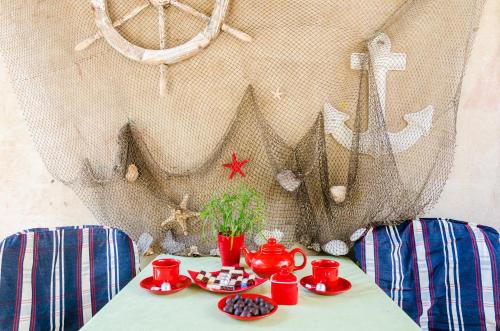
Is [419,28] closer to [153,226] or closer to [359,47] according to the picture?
[359,47]

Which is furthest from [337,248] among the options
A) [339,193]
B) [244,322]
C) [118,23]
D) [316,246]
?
[118,23]

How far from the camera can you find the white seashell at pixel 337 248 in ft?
6.98

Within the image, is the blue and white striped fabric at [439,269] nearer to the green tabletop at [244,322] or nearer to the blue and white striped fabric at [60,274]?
the green tabletop at [244,322]

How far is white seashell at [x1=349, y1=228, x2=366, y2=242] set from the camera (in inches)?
82.4

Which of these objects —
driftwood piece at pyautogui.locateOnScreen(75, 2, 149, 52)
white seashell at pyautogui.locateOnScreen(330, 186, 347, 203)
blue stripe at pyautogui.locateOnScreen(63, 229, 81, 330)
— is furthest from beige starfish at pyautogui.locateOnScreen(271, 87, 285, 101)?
blue stripe at pyautogui.locateOnScreen(63, 229, 81, 330)

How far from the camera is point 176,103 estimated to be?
229cm

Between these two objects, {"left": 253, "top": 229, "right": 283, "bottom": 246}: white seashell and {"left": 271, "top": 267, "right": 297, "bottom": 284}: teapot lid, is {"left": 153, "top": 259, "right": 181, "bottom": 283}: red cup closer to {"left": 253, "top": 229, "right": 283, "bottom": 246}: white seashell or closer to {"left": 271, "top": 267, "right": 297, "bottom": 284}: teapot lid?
{"left": 271, "top": 267, "right": 297, "bottom": 284}: teapot lid

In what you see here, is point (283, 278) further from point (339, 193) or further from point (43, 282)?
point (43, 282)

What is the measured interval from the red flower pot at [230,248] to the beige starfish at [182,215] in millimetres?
376

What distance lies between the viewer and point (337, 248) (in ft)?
6.99

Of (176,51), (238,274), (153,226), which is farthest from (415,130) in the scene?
(153,226)

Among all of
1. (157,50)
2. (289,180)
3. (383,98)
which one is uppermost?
(157,50)

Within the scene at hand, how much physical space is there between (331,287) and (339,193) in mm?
598

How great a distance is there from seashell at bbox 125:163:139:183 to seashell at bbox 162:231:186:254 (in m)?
0.33
